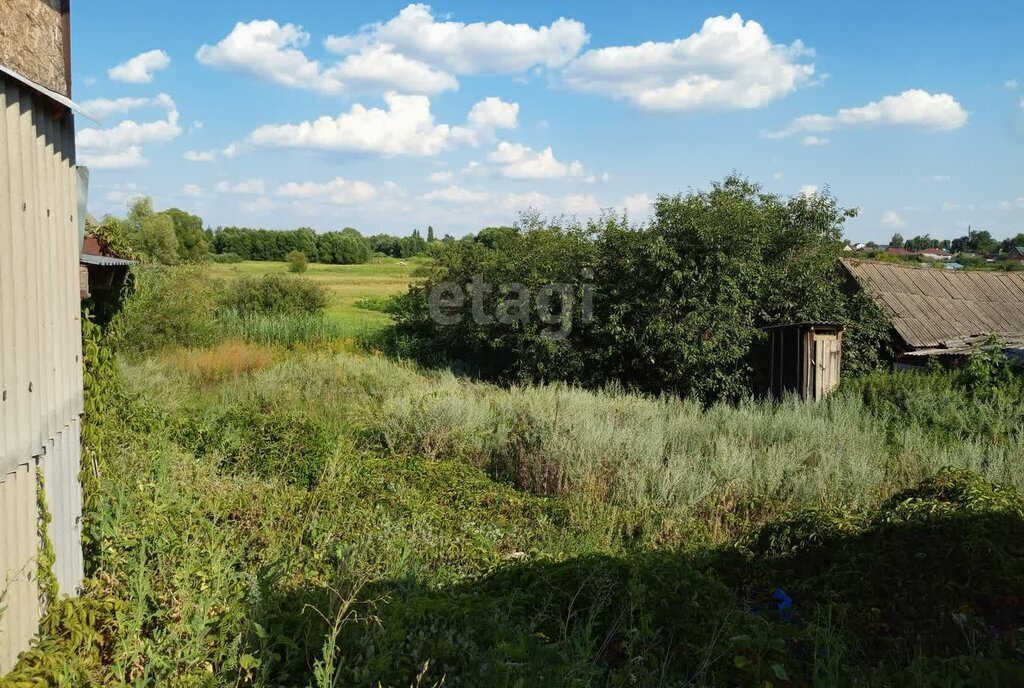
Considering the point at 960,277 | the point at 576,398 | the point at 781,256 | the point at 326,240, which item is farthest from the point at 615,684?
the point at 326,240

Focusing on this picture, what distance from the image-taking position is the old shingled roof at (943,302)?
14.1m

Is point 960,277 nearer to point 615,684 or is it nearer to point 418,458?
point 418,458

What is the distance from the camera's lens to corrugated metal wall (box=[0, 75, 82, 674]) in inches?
123

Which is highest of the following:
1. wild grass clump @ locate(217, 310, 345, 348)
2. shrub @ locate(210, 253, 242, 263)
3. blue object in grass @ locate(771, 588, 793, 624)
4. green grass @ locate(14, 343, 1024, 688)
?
shrub @ locate(210, 253, 242, 263)

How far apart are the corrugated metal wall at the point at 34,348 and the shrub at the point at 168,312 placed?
1235cm

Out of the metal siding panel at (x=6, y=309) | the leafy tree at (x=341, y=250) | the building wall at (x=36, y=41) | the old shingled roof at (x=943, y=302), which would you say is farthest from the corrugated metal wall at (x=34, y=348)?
the leafy tree at (x=341, y=250)

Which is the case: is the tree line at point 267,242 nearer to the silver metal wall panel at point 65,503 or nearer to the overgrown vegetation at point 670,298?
the overgrown vegetation at point 670,298

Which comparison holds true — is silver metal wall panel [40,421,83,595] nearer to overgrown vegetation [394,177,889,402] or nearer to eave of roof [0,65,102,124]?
eave of roof [0,65,102,124]

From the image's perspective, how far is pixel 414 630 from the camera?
11.6ft

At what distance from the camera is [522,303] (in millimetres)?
14969

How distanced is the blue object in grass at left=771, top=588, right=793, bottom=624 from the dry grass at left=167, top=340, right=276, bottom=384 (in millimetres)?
10666

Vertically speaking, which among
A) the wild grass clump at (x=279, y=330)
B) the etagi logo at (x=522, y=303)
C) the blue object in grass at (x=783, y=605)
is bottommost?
the blue object in grass at (x=783, y=605)

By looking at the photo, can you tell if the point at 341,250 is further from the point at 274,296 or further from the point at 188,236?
the point at 274,296

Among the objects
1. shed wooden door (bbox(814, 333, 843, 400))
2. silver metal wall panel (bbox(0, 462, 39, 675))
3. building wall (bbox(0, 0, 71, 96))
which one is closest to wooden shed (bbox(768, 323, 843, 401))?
shed wooden door (bbox(814, 333, 843, 400))
